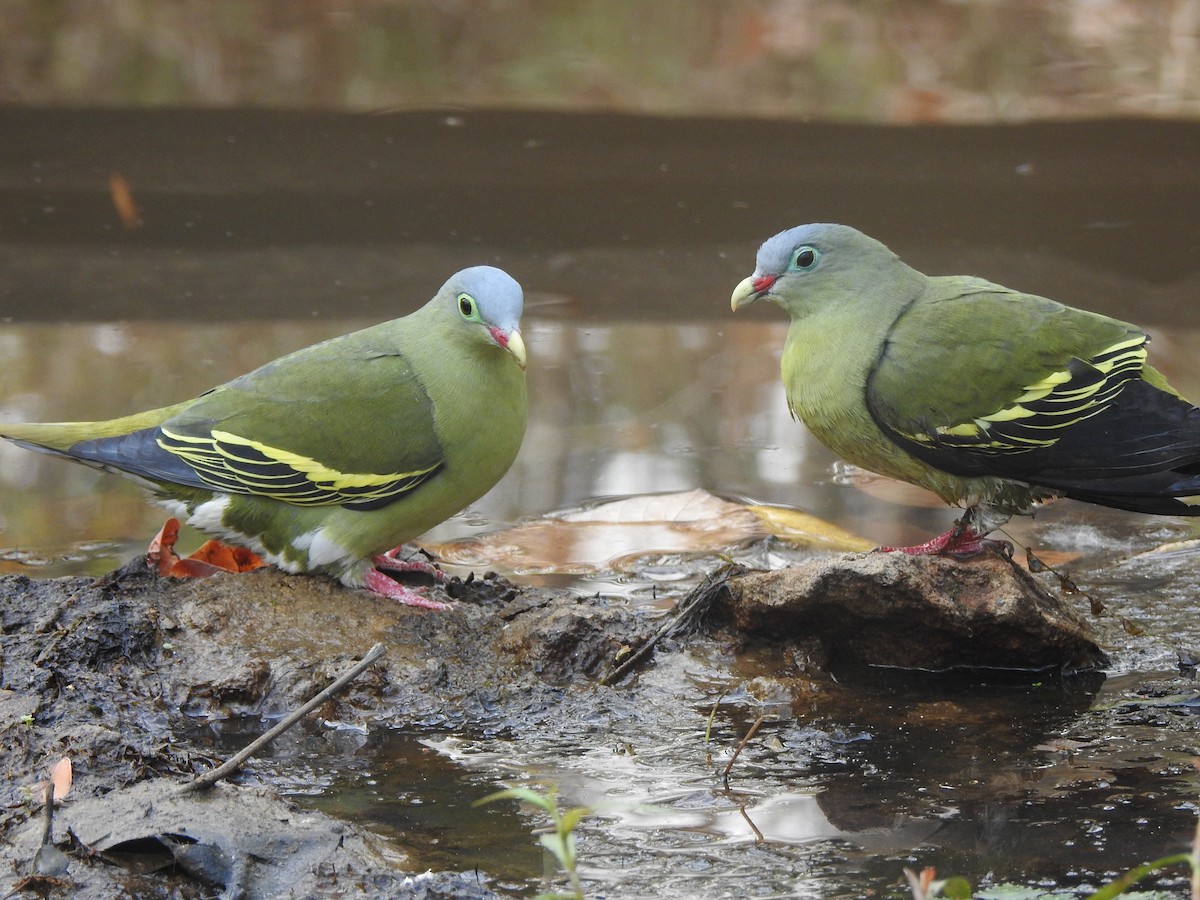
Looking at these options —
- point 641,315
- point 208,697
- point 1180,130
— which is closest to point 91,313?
point 641,315

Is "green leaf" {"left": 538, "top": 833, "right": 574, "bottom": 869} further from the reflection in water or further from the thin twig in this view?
the reflection in water

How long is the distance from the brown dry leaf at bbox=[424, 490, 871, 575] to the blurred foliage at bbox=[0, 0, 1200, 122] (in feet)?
16.5

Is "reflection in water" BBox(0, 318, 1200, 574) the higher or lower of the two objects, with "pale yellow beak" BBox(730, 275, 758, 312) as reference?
lower

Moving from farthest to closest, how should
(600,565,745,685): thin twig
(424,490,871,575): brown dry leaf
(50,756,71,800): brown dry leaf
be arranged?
(424,490,871,575): brown dry leaf → (600,565,745,685): thin twig → (50,756,71,800): brown dry leaf

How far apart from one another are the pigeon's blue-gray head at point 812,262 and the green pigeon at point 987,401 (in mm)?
18

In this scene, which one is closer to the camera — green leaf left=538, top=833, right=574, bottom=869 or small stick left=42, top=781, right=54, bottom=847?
green leaf left=538, top=833, right=574, bottom=869

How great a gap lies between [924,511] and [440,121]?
5.26m

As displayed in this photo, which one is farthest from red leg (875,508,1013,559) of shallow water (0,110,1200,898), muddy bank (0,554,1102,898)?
shallow water (0,110,1200,898)

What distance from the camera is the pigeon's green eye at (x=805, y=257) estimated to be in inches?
170

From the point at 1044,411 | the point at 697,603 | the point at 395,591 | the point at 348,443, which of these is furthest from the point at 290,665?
the point at 1044,411

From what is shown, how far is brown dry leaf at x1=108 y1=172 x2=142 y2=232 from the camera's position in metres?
8.09

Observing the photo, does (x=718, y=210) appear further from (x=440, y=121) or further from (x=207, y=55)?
(x=207, y=55)

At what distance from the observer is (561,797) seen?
125 inches

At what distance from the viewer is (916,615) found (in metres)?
3.82
